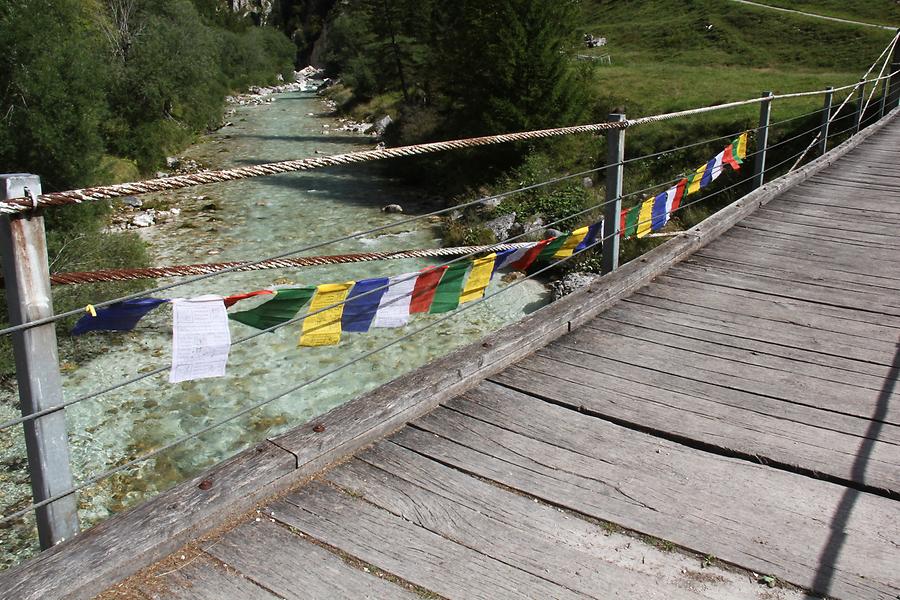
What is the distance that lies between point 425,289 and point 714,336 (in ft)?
5.28

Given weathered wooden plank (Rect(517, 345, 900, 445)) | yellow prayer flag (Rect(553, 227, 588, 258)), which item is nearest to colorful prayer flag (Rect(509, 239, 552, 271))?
yellow prayer flag (Rect(553, 227, 588, 258))

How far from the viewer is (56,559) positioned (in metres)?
2.16

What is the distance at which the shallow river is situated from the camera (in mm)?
8766

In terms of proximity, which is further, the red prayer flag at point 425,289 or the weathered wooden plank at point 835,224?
the weathered wooden plank at point 835,224

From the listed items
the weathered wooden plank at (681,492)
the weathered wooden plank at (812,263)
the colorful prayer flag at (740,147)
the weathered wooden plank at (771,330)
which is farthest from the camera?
the colorful prayer flag at (740,147)

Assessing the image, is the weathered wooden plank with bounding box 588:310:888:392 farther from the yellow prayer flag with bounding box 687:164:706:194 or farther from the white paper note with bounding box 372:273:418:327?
the yellow prayer flag with bounding box 687:164:706:194

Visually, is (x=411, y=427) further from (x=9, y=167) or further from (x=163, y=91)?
(x=163, y=91)

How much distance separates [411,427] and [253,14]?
442 ft

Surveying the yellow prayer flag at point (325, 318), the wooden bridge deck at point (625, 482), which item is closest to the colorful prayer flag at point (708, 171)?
the wooden bridge deck at point (625, 482)

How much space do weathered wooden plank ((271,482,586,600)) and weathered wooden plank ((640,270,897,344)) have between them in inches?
104

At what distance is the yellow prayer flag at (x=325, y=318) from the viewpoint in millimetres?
3316

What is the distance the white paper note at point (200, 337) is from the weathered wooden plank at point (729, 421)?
1.21 m

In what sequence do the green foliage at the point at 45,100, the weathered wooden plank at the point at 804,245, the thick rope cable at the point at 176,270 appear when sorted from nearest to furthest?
the thick rope cable at the point at 176,270 < the weathered wooden plank at the point at 804,245 < the green foliage at the point at 45,100

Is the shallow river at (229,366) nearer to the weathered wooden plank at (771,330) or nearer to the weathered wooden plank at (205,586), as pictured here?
the weathered wooden plank at (771,330)
